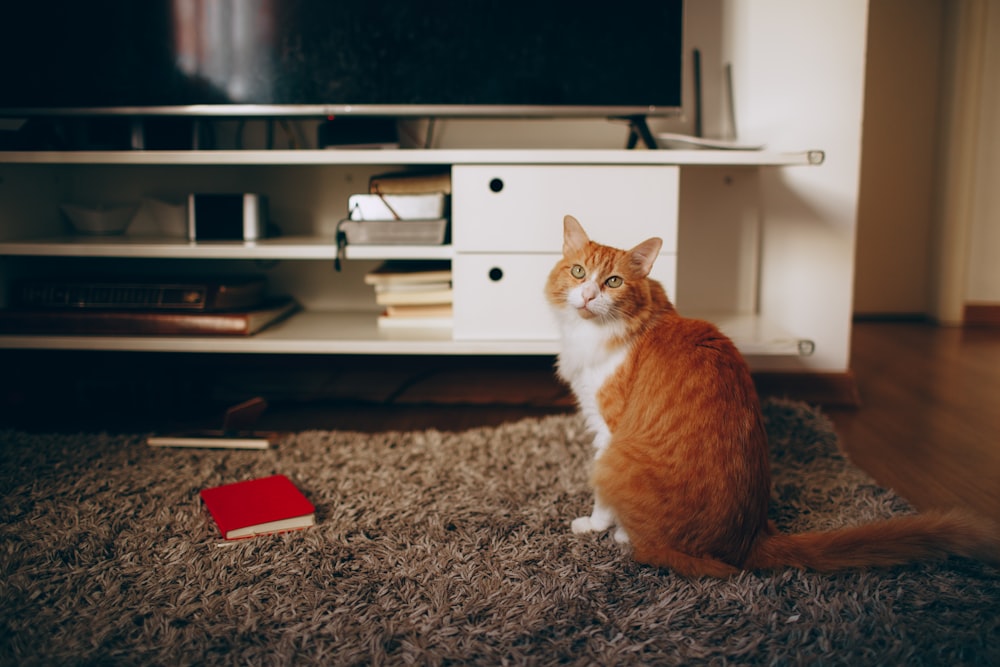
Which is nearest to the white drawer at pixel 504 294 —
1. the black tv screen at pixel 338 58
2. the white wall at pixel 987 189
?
the black tv screen at pixel 338 58

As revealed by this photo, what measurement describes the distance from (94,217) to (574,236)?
1.56m

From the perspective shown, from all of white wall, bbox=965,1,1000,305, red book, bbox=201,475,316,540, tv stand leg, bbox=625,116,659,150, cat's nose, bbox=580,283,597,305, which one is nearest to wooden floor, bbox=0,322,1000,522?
red book, bbox=201,475,316,540

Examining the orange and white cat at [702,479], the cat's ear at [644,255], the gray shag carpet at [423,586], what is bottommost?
the gray shag carpet at [423,586]

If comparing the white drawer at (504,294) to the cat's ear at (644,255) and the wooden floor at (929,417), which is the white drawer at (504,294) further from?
the wooden floor at (929,417)

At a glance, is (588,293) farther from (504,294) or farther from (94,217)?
(94,217)

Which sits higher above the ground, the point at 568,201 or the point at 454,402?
the point at 568,201

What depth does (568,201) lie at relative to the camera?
1.71m

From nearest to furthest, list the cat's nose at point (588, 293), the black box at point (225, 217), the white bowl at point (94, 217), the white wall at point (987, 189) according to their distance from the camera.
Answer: the cat's nose at point (588, 293) < the black box at point (225, 217) < the white bowl at point (94, 217) < the white wall at point (987, 189)

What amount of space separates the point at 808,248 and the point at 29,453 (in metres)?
1.97

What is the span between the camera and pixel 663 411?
3.54 feet

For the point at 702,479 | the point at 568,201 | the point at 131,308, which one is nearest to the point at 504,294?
the point at 568,201

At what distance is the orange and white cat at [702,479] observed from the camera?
39.8 inches

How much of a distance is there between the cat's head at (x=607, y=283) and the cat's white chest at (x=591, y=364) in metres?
0.03

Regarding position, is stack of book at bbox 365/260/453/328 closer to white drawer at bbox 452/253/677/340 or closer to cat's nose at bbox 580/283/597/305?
white drawer at bbox 452/253/677/340
